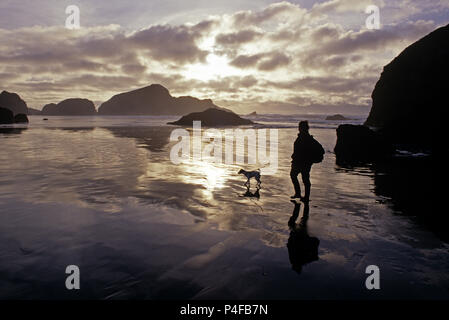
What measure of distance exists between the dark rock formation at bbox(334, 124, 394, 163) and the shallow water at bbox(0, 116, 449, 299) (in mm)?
12688

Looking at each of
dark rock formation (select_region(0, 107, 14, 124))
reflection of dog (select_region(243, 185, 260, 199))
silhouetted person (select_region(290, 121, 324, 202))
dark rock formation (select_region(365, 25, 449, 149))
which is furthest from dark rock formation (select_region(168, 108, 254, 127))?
silhouetted person (select_region(290, 121, 324, 202))

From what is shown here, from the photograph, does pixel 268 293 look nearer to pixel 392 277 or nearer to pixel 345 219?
pixel 392 277

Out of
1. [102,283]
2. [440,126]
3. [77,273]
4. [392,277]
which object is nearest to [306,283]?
[392,277]

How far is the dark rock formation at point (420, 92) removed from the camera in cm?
2834

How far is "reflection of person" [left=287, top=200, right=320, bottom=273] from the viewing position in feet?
19.2

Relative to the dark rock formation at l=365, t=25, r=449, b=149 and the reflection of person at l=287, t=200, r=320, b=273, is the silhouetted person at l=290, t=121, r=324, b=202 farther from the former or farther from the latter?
the dark rock formation at l=365, t=25, r=449, b=149

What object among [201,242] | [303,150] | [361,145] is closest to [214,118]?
[361,145]

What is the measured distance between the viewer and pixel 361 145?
24.5 m

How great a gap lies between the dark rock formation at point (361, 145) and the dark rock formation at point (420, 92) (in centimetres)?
675

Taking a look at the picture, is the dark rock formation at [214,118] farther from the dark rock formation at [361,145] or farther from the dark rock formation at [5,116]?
the dark rock formation at [361,145]

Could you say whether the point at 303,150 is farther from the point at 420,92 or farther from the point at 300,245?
the point at 420,92

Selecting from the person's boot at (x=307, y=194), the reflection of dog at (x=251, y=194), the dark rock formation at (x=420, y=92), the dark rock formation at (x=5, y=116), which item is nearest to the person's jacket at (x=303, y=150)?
the person's boot at (x=307, y=194)

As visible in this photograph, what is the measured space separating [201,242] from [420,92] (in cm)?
3572

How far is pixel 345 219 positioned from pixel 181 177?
8.24 m
